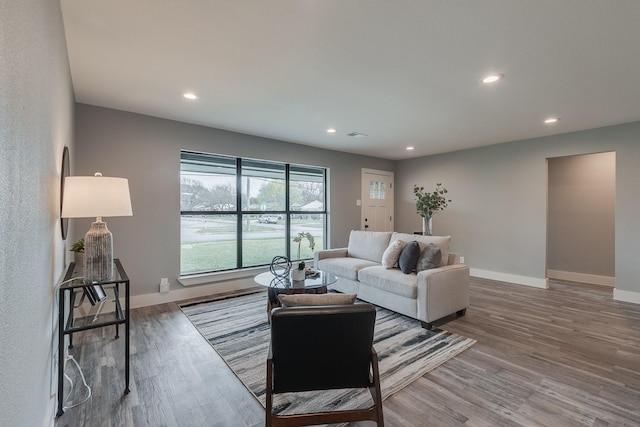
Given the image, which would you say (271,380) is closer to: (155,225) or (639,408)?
(639,408)

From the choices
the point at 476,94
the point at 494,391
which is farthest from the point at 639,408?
the point at 476,94

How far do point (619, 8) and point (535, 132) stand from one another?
3156 millimetres

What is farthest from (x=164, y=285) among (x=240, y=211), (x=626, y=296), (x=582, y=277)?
(x=582, y=277)

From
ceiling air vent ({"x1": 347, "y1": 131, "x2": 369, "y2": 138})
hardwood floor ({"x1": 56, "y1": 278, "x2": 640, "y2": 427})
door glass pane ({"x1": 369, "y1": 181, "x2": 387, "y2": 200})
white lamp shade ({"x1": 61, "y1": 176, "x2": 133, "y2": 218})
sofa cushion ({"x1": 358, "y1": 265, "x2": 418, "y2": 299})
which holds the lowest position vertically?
hardwood floor ({"x1": 56, "y1": 278, "x2": 640, "y2": 427})

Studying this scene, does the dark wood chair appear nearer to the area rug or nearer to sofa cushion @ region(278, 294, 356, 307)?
sofa cushion @ region(278, 294, 356, 307)

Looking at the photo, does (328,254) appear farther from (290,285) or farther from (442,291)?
(442,291)

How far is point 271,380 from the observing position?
4.97 feet

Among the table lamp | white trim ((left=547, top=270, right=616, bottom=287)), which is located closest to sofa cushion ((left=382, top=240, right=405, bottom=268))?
the table lamp

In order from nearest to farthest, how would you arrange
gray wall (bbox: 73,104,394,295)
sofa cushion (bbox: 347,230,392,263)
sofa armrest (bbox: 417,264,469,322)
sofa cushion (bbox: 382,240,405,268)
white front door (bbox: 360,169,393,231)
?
sofa armrest (bbox: 417,264,469,322) < gray wall (bbox: 73,104,394,295) < sofa cushion (bbox: 382,240,405,268) < sofa cushion (bbox: 347,230,392,263) < white front door (bbox: 360,169,393,231)

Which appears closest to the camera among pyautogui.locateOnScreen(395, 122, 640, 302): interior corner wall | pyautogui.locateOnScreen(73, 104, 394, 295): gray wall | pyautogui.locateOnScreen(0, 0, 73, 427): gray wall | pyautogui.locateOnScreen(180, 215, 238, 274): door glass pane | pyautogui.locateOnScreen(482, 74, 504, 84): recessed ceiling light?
pyautogui.locateOnScreen(0, 0, 73, 427): gray wall

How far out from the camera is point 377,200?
6.59m

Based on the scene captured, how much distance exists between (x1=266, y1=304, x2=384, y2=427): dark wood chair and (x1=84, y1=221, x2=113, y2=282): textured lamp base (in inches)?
51.3

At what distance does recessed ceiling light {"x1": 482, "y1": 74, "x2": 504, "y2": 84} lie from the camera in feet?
8.41

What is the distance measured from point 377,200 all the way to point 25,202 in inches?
237
